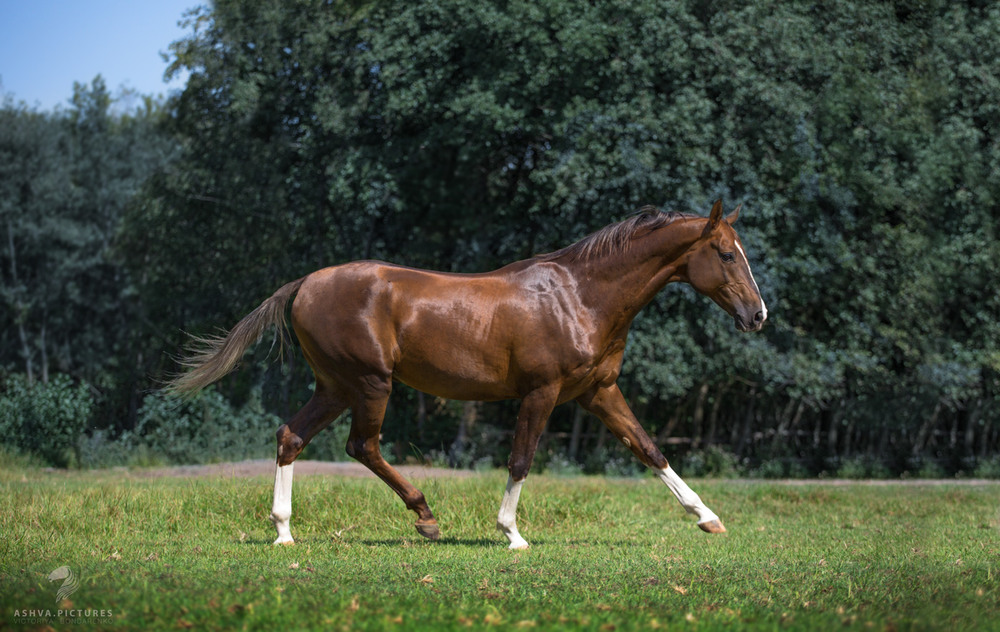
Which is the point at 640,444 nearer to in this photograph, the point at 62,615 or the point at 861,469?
the point at 62,615

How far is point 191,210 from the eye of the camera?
21219 millimetres

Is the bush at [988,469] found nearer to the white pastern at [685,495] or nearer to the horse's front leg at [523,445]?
the white pastern at [685,495]

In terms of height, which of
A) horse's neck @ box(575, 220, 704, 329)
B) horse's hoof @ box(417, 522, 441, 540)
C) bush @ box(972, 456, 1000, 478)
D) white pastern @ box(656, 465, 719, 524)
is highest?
horse's neck @ box(575, 220, 704, 329)

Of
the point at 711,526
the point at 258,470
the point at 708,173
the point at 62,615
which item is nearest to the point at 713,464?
the point at 708,173

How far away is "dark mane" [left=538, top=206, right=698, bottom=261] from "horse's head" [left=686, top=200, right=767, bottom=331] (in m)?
0.29

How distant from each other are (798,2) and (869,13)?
47.6 inches

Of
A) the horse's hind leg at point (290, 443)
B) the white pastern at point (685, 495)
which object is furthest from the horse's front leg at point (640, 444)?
the horse's hind leg at point (290, 443)

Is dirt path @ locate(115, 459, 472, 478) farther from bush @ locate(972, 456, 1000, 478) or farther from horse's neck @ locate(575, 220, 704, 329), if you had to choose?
bush @ locate(972, 456, 1000, 478)

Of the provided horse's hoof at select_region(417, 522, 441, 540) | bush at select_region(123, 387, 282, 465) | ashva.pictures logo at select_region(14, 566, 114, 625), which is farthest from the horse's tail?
bush at select_region(123, 387, 282, 465)

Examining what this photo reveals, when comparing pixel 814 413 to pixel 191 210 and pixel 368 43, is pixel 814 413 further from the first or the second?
pixel 191 210

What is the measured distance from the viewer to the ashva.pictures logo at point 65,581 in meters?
4.77

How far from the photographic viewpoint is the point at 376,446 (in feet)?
25.0

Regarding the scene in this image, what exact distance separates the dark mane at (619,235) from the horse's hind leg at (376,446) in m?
1.77

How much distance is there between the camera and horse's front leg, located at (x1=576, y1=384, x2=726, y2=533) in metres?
7.73
